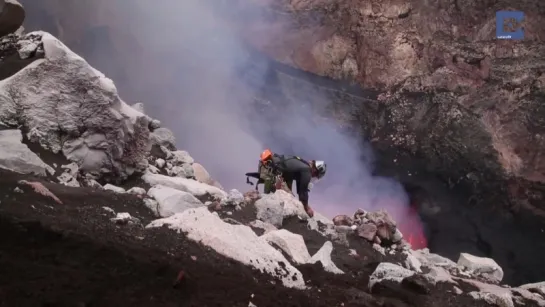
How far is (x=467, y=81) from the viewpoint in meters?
11.6

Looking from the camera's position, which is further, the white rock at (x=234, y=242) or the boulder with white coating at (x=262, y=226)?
the boulder with white coating at (x=262, y=226)

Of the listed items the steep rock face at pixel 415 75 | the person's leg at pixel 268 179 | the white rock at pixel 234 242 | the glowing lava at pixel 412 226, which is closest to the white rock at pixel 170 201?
the white rock at pixel 234 242

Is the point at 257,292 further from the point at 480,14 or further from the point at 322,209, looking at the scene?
the point at 480,14

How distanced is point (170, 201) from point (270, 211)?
124cm

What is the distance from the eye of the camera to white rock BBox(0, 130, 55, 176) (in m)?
3.88

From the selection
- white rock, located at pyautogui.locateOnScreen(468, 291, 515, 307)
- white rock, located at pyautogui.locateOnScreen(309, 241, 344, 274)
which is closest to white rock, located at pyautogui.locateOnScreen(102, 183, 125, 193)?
white rock, located at pyautogui.locateOnScreen(309, 241, 344, 274)

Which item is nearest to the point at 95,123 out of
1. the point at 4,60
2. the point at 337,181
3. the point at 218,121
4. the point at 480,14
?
the point at 4,60

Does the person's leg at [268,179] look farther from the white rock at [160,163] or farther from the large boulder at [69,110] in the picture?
the large boulder at [69,110]

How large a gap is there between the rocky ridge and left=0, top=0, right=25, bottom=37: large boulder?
13 centimetres

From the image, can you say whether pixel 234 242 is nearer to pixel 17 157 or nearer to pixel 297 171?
pixel 17 157

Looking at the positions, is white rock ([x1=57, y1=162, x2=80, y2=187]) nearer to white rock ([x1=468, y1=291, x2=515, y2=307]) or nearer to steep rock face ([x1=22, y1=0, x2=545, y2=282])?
white rock ([x1=468, y1=291, x2=515, y2=307])

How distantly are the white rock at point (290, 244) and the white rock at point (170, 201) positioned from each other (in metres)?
0.81

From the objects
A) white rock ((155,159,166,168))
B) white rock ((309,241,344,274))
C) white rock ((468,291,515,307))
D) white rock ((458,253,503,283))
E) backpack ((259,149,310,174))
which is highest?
backpack ((259,149,310,174))

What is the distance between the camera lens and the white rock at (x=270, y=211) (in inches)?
200
